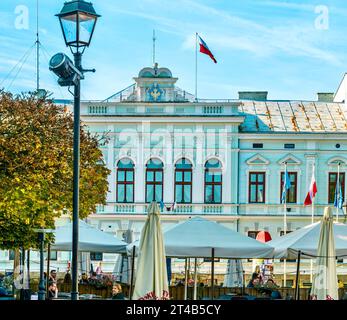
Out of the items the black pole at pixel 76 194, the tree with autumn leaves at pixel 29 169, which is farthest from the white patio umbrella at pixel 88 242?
the black pole at pixel 76 194

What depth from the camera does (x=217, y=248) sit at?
13.1 m

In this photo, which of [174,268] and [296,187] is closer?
[174,268]

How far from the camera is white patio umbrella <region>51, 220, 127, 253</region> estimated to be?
50.9 ft

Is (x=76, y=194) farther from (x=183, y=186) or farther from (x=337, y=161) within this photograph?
(x=337, y=161)

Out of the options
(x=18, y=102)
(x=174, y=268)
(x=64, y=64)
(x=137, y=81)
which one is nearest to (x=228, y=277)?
(x=174, y=268)

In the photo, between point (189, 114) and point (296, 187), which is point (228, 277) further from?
point (296, 187)

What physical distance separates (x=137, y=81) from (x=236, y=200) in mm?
9330

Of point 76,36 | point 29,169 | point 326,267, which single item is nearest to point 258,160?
point 29,169

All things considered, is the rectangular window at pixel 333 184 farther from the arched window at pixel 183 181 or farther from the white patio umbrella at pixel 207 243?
the white patio umbrella at pixel 207 243

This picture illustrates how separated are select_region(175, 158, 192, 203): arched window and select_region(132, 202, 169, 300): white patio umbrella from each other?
80.0 feet

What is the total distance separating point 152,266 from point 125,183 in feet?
81.1

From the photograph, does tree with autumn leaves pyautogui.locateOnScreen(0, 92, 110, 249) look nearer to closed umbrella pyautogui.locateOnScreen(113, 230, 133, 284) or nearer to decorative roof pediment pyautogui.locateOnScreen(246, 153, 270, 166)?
closed umbrella pyautogui.locateOnScreen(113, 230, 133, 284)

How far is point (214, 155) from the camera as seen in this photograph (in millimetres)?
36625

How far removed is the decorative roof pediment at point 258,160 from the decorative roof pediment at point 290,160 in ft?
1.83
